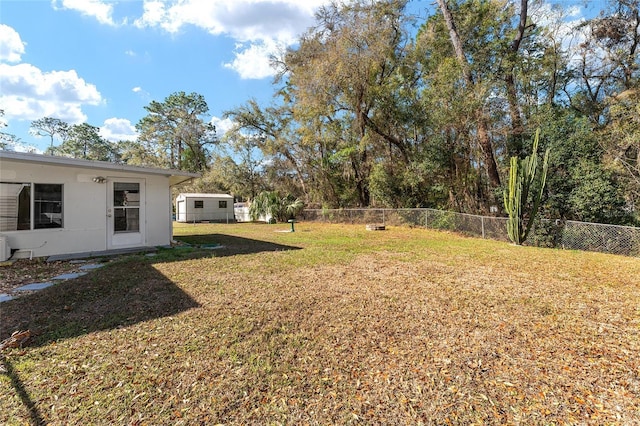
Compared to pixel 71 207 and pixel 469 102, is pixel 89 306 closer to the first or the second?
pixel 71 207

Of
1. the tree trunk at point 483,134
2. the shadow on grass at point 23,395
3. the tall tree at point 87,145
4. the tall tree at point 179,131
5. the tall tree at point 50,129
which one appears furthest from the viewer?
the tall tree at point 87,145

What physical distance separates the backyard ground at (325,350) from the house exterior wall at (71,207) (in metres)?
2.45

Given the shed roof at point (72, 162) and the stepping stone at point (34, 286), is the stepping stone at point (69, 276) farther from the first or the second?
the shed roof at point (72, 162)

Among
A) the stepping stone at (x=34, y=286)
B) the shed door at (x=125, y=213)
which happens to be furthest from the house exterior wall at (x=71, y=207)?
the stepping stone at (x=34, y=286)

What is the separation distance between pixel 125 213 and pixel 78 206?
3.10ft

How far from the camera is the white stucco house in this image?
5.85 m

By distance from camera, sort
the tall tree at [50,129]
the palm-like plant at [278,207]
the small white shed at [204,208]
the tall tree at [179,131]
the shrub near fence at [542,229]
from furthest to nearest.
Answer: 1. the tall tree at [50,129]
2. the tall tree at [179,131]
3. the small white shed at [204,208]
4. the palm-like plant at [278,207]
5. the shrub near fence at [542,229]

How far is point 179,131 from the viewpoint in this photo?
2889 centimetres

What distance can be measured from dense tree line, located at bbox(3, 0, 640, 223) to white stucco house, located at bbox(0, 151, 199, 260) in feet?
33.0

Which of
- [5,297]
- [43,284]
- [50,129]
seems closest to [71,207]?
[43,284]

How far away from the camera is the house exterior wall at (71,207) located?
589 cm

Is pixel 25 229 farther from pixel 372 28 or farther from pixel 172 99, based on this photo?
pixel 172 99

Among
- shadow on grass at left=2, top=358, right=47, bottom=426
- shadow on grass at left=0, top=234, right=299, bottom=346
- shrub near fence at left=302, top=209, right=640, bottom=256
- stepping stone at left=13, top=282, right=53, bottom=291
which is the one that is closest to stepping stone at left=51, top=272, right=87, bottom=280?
shadow on grass at left=0, top=234, right=299, bottom=346

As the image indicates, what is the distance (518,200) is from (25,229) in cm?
1206
